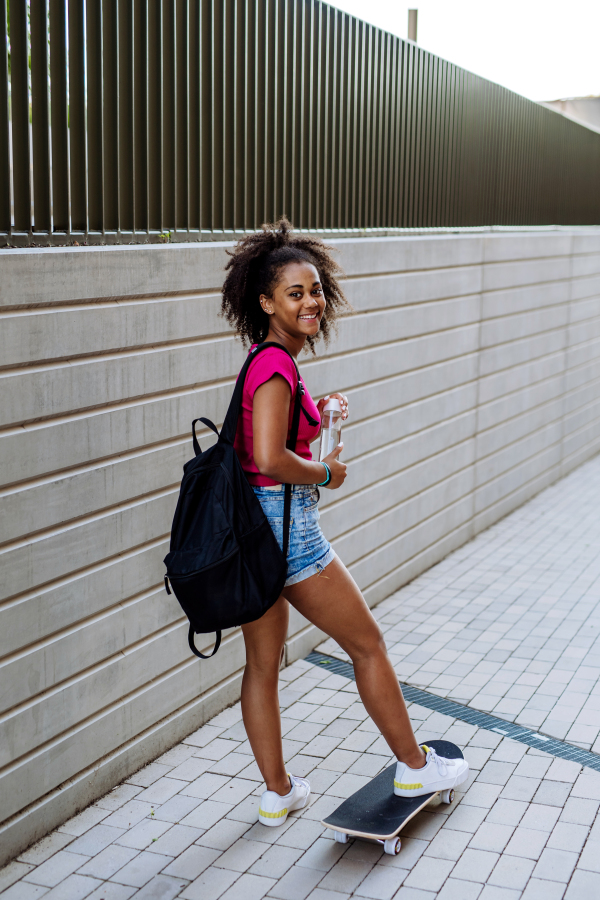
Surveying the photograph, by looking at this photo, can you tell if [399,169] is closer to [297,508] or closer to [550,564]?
[550,564]

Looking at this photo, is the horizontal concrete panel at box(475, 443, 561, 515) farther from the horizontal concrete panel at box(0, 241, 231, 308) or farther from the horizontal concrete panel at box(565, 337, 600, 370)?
the horizontal concrete panel at box(0, 241, 231, 308)

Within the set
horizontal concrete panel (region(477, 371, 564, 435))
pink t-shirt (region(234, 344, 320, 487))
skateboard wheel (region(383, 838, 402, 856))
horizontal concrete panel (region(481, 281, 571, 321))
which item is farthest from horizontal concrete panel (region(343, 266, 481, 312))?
skateboard wheel (region(383, 838, 402, 856))

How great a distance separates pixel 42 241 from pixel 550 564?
495cm

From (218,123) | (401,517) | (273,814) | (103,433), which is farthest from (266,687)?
(401,517)

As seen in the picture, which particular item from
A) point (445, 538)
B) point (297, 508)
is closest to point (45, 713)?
point (297, 508)

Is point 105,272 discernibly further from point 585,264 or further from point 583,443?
point 583,443

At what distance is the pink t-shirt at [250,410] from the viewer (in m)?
3.06

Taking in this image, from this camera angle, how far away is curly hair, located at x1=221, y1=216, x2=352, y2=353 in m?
3.26

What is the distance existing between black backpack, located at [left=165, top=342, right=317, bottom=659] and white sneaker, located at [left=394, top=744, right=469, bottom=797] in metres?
0.92

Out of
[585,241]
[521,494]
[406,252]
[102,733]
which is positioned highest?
[585,241]

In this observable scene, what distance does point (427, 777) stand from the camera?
11.7 feet

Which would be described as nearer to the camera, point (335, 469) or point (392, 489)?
point (335, 469)

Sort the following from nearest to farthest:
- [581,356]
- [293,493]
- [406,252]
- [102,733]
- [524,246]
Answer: [293,493], [102,733], [406,252], [524,246], [581,356]

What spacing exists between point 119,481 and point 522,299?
235 inches
